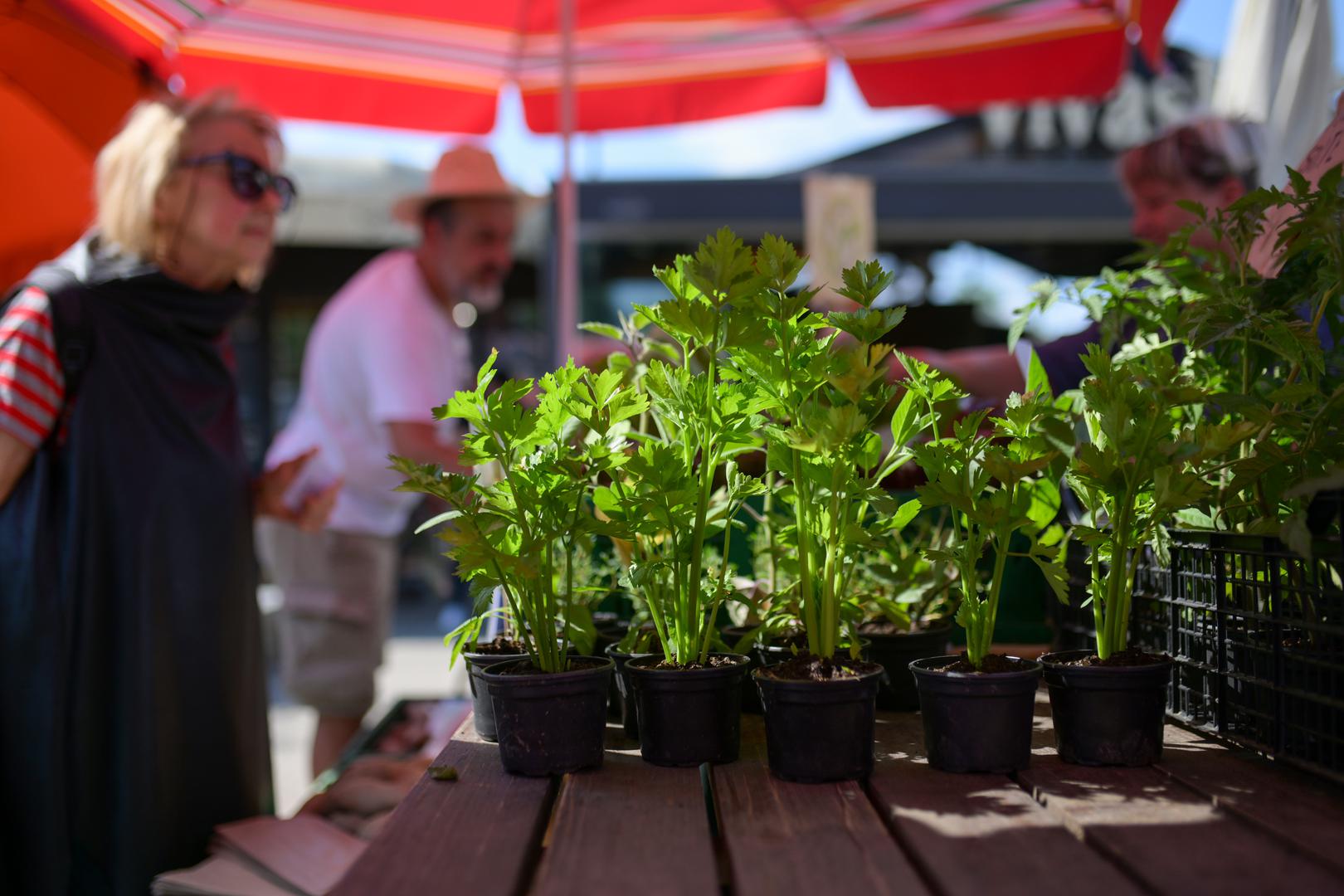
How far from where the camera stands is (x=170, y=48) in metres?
2.53

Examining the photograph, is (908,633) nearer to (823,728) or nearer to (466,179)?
(823,728)

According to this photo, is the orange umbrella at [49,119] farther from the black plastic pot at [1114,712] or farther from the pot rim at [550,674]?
the black plastic pot at [1114,712]

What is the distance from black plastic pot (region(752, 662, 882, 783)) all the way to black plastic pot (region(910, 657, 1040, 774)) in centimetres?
7

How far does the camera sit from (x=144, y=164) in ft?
6.84

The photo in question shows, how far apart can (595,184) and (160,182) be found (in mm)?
4428

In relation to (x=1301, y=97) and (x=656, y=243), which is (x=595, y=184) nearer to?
(x=656, y=243)

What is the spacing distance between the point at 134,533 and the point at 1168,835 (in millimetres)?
1707

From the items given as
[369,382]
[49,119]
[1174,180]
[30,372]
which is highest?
[49,119]

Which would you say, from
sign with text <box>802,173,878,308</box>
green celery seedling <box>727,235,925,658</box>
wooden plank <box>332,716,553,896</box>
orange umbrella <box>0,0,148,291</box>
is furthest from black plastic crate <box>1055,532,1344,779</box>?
sign with text <box>802,173,878,308</box>

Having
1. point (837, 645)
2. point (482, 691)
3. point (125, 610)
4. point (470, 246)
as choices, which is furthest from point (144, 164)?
point (837, 645)

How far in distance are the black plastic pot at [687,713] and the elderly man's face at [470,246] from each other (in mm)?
2167

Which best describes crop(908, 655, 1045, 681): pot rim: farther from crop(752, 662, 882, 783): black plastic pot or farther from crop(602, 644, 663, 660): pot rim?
crop(602, 644, 663, 660): pot rim

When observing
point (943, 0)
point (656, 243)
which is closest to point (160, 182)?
point (943, 0)

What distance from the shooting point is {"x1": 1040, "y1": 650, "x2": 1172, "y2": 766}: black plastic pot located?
0.96 meters
